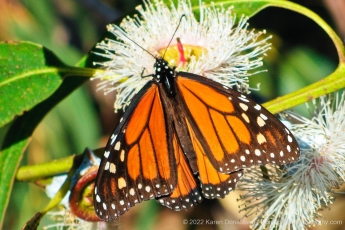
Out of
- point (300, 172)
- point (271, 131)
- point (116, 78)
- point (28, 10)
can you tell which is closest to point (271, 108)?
point (271, 131)

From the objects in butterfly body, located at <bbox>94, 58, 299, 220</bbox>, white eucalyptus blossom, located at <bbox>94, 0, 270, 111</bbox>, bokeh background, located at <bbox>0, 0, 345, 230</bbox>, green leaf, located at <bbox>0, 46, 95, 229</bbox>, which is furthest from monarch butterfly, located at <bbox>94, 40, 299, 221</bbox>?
bokeh background, located at <bbox>0, 0, 345, 230</bbox>

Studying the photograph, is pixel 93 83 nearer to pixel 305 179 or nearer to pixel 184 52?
pixel 184 52

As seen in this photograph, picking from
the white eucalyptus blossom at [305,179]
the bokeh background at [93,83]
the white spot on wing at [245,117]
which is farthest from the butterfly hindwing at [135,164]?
the bokeh background at [93,83]

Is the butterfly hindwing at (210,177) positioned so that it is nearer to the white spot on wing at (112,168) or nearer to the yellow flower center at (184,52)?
the white spot on wing at (112,168)

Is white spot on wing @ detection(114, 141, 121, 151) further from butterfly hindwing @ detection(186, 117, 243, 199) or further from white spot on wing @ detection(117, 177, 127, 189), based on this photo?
butterfly hindwing @ detection(186, 117, 243, 199)

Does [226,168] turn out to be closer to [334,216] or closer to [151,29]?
[151,29]

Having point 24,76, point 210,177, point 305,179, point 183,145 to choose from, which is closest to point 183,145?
point 183,145
